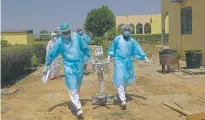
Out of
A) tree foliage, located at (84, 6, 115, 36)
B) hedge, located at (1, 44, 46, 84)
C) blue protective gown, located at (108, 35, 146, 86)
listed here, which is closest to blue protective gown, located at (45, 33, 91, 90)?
blue protective gown, located at (108, 35, 146, 86)

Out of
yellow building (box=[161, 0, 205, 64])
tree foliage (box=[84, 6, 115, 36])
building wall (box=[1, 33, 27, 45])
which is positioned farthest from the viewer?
tree foliage (box=[84, 6, 115, 36])

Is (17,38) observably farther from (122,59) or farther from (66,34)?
(66,34)

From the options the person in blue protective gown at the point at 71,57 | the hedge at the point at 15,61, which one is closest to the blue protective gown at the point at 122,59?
the person in blue protective gown at the point at 71,57

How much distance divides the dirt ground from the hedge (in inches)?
25.0

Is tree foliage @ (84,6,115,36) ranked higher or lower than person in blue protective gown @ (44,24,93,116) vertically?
higher

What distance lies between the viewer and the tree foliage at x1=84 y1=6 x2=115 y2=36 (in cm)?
5794

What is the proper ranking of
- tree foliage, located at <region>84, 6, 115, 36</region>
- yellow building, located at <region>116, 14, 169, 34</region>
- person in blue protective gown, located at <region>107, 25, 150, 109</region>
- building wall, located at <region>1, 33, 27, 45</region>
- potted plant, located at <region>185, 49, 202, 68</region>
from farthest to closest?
yellow building, located at <region>116, 14, 169, 34</region> → tree foliage, located at <region>84, 6, 115, 36</region> → building wall, located at <region>1, 33, 27, 45</region> → potted plant, located at <region>185, 49, 202, 68</region> → person in blue protective gown, located at <region>107, 25, 150, 109</region>

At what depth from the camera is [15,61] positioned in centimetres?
1280

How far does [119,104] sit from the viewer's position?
8.09 m

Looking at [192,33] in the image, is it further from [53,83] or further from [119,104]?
[119,104]

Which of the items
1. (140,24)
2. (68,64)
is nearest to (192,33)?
(68,64)

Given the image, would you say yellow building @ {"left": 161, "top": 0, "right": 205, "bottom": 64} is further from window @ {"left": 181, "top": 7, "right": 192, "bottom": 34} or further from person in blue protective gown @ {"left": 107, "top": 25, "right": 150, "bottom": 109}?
person in blue protective gown @ {"left": 107, "top": 25, "right": 150, "bottom": 109}

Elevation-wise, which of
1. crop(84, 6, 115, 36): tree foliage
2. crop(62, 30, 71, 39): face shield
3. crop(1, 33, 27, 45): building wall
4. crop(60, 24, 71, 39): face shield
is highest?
crop(84, 6, 115, 36): tree foliage

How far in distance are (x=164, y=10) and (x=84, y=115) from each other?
14563 mm
